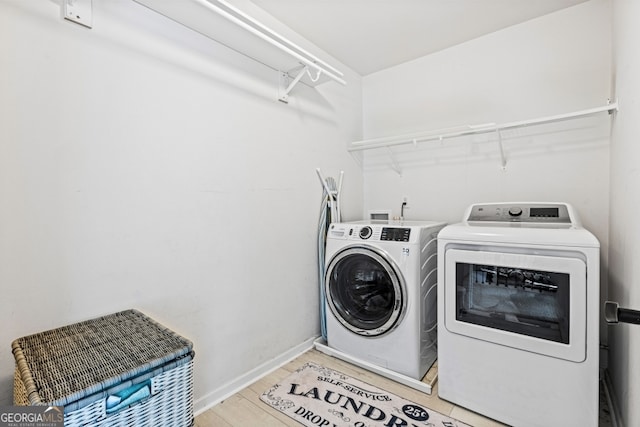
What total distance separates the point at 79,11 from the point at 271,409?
2.07 m

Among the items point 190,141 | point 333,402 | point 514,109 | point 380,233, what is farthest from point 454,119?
point 333,402

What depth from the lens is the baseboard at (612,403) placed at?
138cm

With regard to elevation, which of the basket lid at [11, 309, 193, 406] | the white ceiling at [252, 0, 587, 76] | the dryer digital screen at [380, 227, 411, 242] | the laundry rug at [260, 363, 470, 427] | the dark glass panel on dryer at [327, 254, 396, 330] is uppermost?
the white ceiling at [252, 0, 587, 76]

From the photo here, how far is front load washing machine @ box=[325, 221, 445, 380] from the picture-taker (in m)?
1.78

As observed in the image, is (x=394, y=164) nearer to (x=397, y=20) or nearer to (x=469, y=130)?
(x=469, y=130)

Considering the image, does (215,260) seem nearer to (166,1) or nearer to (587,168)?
(166,1)

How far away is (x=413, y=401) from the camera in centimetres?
165

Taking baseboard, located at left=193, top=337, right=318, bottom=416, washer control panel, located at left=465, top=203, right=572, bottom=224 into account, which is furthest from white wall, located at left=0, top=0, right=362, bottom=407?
washer control panel, located at left=465, top=203, right=572, bottom=224

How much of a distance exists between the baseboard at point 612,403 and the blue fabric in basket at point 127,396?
6.59ft

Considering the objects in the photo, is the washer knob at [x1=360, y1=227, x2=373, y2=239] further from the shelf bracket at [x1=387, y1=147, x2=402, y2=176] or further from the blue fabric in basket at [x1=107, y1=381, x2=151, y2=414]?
the blue fabric in basket at [x1=107, y1=381, x2=151, y2=414]

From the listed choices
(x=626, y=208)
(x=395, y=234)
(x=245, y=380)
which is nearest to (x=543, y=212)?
(x=626, y=208)

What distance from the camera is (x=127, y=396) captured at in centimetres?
91

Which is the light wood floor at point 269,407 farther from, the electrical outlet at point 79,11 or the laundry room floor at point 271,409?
the electrical outlet at point 79,11

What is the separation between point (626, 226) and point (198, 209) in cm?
208
